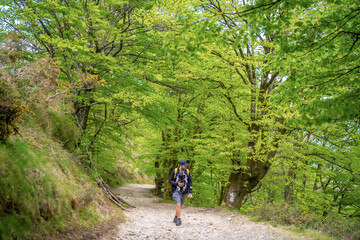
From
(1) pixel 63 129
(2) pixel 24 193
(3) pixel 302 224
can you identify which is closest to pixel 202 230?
(3) pixel 302 224

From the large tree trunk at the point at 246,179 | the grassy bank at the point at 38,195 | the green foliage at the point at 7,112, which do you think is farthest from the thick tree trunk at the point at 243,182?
the green foliage at the point at 7,112

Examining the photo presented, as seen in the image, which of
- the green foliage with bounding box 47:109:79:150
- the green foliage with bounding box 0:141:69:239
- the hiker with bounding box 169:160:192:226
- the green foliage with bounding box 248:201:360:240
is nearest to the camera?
the green foliage with bounding box 0:141:69:239

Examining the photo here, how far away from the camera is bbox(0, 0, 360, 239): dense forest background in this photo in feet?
14.0

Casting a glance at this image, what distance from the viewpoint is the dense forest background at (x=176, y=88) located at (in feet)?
14.0

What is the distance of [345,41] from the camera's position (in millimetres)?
4883

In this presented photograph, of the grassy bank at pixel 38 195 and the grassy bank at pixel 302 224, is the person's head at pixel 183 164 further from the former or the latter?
the grassy bank at pixel 302 224

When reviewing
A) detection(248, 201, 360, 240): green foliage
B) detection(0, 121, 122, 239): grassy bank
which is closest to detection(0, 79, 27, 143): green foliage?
detection(0, 121, 122, 239): grassy bank

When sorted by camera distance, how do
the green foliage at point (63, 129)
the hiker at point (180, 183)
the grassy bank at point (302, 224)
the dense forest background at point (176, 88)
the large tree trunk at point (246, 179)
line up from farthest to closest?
the large tree trunk at point (246, 179), the hiker at point (180, 183), the green foliage at point (63, 129), the grassy bank at point (302, 224), the dense forest background at point (176, 88)

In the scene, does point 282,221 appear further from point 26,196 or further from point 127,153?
point 127,153

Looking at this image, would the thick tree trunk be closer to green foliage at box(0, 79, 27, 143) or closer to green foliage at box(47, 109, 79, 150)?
green foliage at box(47, 109, 79, 150)

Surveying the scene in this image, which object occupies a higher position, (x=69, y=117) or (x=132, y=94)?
(x=132, y=94)

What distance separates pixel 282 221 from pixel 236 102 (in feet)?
19.8

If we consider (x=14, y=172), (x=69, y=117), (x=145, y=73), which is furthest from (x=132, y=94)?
(x=14, y=172)

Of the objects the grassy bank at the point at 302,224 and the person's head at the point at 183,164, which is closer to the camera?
the grassy bank at the point at 302,224
